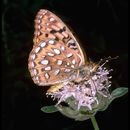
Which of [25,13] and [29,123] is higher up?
[25,13]

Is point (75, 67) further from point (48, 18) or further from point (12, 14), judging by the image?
point (12, 14)

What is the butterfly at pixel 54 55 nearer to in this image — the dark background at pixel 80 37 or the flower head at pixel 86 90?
the flower head at pixel 86 90

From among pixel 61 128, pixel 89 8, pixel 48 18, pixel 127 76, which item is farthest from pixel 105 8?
pixel 48 18

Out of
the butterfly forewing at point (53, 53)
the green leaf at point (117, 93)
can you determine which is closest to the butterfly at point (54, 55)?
the butterfly forewing at point (53, 53)

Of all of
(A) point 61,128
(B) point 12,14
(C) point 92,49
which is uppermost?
(B) point 12,14

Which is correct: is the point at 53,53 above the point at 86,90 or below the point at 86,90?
above

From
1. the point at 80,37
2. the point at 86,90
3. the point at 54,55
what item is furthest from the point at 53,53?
the point at 80,37

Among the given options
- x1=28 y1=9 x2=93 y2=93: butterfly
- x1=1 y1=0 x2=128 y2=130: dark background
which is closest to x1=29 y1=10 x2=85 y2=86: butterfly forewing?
x1=28 y1=9 x2=93 y2=93: butterfly

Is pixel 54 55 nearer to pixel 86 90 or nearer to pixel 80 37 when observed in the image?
pixel 86 90
